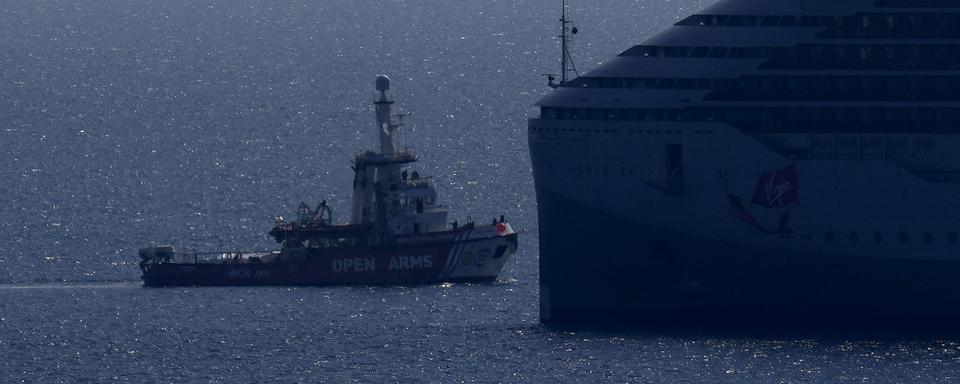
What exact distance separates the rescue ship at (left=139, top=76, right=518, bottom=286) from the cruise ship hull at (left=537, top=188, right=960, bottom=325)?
16972 mm

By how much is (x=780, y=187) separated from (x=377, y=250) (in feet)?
82.9

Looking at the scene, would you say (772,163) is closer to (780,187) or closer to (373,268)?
(780,187)

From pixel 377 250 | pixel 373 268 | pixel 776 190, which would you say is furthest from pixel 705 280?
pixel 377 250

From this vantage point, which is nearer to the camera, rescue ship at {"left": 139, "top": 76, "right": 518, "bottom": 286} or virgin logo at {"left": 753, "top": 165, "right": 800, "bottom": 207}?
virgin logo at {"left": 753, "top": 165, "right": 800, "bottom": 207}

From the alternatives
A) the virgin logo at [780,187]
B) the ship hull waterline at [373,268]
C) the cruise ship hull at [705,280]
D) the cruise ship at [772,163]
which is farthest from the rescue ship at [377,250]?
the virgin logo at [780,187]

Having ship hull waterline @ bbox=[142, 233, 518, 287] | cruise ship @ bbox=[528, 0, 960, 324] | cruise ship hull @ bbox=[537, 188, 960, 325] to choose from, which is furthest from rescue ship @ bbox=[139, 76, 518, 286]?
cruise ship @ bbox=[528, 0, 960, 324]

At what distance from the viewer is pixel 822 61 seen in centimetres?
11319

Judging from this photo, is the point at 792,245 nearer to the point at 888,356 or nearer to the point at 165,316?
the point at 888,356

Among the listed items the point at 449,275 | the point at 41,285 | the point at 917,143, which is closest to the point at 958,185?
the point at 917,143

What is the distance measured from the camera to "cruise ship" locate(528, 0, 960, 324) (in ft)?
365

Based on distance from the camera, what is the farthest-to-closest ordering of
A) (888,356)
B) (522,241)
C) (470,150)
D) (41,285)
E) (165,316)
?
1. (470,150)
2. (522,241)
3. (41,285)
4. (165,316)
5. (888,356)

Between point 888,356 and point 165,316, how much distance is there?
90.1 ft

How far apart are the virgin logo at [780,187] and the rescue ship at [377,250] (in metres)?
22.7

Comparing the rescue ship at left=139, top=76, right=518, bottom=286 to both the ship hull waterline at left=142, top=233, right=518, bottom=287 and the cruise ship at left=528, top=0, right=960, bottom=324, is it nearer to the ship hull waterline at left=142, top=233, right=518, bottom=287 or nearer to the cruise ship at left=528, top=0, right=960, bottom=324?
the ship hull waterline at left=142, top=233, right=518, bottom=287
